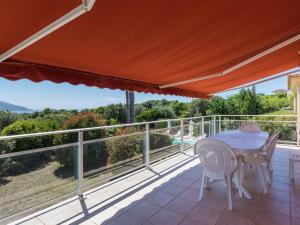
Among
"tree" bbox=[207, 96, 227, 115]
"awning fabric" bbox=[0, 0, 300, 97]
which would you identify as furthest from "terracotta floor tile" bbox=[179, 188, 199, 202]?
"tree" bbox=[207, 96, 227, 115]

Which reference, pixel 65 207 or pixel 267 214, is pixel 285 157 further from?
pixel 65 207

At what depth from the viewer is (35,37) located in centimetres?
229

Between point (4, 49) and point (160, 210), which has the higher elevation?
point (4, 49)

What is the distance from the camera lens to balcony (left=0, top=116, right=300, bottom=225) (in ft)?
11.4

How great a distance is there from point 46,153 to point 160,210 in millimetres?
2254

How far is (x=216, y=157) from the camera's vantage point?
3.98 metres

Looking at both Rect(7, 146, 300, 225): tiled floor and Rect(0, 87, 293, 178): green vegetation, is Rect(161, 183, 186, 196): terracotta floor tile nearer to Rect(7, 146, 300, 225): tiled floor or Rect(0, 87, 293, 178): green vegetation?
Rect(7, 146, 300, 225): tiled floor

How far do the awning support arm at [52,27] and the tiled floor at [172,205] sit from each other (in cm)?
260

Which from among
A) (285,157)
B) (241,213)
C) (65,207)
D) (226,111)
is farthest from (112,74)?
(226,111)

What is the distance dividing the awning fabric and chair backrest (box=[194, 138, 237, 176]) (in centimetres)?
157

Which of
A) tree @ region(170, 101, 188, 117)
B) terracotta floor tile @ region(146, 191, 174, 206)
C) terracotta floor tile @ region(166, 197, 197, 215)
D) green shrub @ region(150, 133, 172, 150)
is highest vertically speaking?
tree @ region(170, 101, 188, 117)

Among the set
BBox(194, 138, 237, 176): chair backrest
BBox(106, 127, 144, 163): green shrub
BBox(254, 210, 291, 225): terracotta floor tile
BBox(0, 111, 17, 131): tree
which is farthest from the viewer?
BBox(0, 111, 17, 131): tree

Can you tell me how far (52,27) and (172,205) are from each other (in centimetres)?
345

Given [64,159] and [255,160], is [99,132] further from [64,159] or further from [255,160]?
[255,160]
